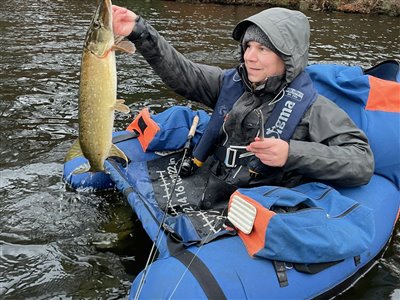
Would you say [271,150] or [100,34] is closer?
[100,34]

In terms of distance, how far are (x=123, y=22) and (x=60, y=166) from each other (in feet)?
8.41

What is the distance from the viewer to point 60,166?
19.0 feet

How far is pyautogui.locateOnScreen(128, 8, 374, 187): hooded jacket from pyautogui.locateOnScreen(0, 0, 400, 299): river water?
1.09 meters

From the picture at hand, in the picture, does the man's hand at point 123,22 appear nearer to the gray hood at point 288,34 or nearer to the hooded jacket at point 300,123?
the hooded jacket at point 300,123

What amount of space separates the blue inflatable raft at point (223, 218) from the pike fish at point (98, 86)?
798 mm

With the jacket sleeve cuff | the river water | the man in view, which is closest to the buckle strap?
the man

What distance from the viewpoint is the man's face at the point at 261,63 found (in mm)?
3922

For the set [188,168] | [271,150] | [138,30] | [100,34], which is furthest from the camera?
[188,168]

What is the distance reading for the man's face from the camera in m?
3.92

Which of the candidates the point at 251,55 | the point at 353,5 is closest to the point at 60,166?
the point at 251,55

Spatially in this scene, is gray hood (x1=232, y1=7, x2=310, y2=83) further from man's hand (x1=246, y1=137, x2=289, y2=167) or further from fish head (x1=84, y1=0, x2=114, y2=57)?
fish head (x1=84, y1=0, x2=114, y2=57)

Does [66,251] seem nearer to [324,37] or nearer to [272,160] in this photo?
[272,160]

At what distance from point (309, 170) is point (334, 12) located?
63.6 ft

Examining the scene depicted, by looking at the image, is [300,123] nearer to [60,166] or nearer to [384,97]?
[384,97]
